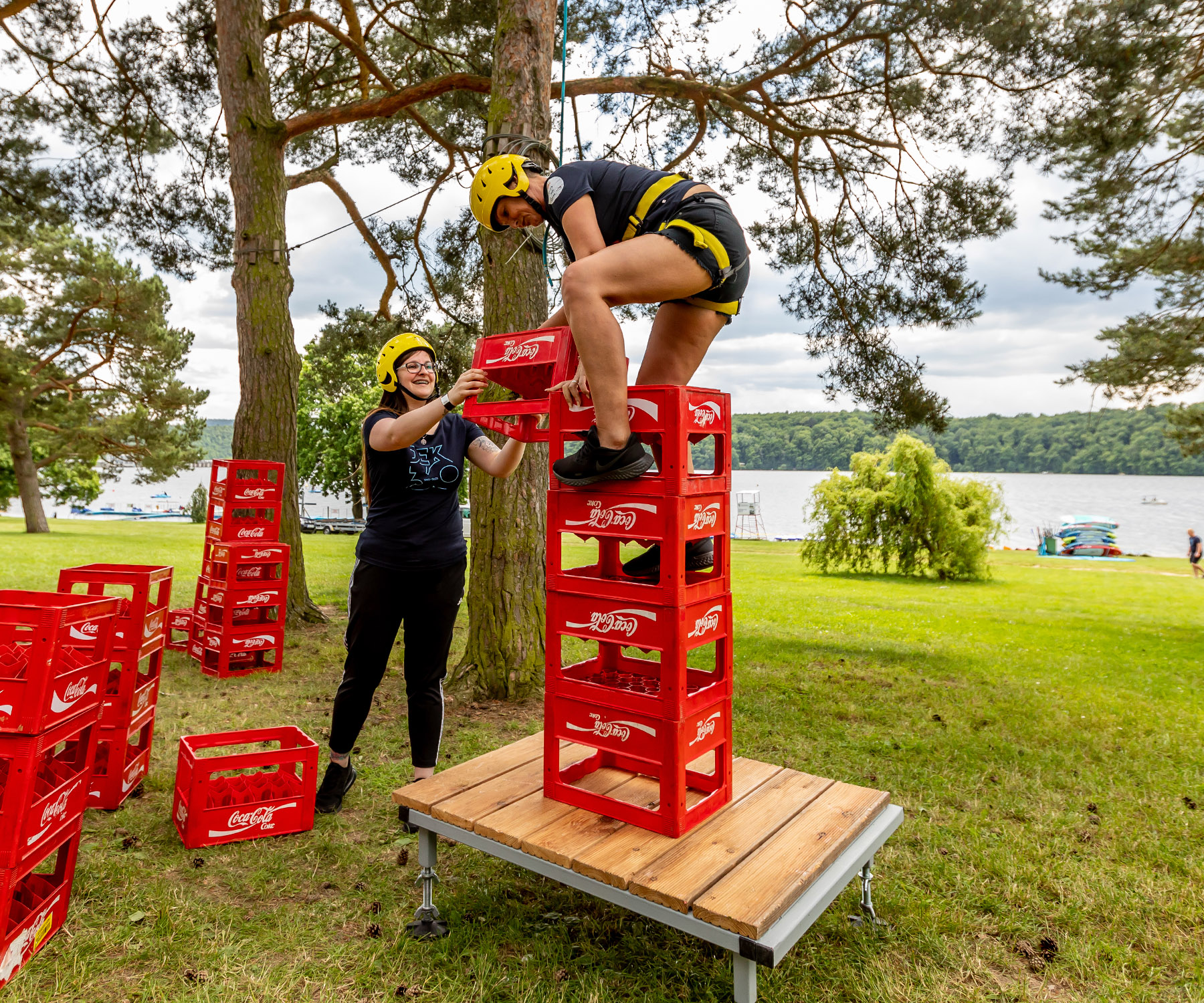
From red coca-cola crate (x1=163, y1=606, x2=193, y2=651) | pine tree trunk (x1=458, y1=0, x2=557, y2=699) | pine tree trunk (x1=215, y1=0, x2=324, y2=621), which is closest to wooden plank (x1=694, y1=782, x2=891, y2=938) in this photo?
pine tree trunk (x1=458, y1=0, x2=557, y2=699)

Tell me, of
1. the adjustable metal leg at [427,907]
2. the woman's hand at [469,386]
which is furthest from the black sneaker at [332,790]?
the woman's hand at [469,386]

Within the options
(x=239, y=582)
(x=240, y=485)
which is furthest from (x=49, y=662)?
(x=240, y=485)

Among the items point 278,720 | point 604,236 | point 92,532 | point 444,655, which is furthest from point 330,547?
point 604,236

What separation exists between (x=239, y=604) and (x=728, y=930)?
5.79 meters

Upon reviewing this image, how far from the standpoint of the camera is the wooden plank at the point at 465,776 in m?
2.91

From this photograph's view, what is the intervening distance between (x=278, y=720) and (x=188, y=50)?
8.85m

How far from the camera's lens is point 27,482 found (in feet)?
80.0

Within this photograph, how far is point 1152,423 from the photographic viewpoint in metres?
13.5

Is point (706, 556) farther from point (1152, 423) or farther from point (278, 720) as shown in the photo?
point (1152, 423)

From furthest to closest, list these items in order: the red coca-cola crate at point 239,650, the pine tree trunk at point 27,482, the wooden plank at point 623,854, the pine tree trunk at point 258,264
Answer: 1. the pine tree trunk at point 27,482
2. the pine tree trunk at point 258,264
3. the red coca-cola crate at point 239,650
4. the wooden plank at point 623,854

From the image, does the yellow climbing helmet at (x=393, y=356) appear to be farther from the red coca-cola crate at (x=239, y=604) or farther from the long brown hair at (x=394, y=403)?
the red coca-cola crate at (x=239, y=604)

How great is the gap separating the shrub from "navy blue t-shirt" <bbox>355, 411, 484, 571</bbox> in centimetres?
1624

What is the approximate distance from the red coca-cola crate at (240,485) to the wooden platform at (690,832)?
4.77 meters

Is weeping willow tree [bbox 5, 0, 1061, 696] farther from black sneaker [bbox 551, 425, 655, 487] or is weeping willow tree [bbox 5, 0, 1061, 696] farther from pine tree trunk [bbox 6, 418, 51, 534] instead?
pine tree trunk [bbox 6, 418, 51, 534]
